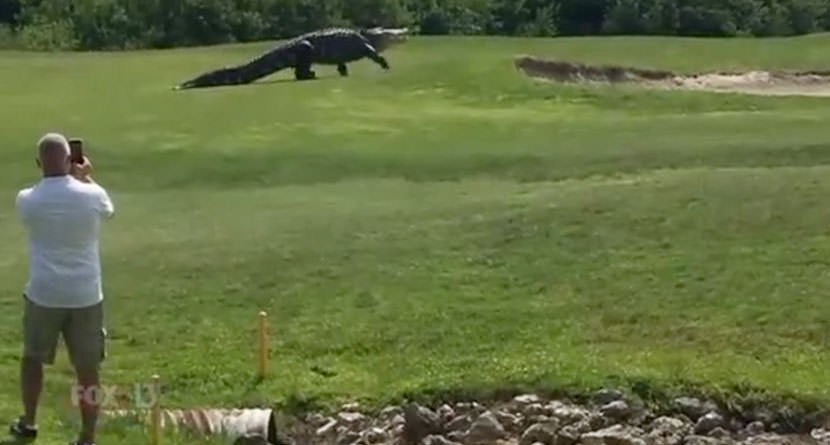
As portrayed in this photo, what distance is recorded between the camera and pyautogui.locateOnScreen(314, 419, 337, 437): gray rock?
428 inches

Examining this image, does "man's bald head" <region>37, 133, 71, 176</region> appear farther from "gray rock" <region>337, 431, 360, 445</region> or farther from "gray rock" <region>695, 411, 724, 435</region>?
"gray rock" <region>695, 411, 724, 435</region>

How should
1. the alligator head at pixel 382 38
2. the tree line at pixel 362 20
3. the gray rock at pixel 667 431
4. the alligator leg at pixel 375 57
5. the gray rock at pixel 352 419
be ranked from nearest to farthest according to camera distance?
the gray rock at pixel 667 431 < the gray rock at pixel 352 419 < the alligator leg at pixel 375 57 < the alligator head at pixel 382 38 < the tree line at pixel 362 20

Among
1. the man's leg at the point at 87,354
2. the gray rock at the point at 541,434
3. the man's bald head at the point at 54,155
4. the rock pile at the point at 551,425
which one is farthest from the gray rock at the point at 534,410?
the man's bald head at the point at 54,155

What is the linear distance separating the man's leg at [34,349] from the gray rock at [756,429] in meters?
4.29

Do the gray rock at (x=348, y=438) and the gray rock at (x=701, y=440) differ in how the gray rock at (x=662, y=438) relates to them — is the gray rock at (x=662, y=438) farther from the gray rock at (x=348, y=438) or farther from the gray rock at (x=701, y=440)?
the gray rock at (x=348, y=438)

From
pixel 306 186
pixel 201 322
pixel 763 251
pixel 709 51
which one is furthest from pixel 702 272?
pixel 709 51

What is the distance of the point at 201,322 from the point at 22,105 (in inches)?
720

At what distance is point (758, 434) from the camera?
1079cm

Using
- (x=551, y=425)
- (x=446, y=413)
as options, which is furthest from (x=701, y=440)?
(x=446, y=413)

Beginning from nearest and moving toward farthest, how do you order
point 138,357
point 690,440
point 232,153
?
point 690,440, point 138,357, point 232,153

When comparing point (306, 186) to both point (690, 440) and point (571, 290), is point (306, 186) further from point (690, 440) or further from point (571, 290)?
point (690, 440)

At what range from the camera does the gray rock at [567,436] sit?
1069 cm

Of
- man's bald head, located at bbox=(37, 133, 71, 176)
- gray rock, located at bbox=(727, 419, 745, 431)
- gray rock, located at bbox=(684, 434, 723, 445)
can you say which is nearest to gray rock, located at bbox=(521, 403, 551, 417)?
gray rock, located at bbox=(684, 434, 723, 445)

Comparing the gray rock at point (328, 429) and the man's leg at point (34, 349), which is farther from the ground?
the man's leg at point (34, 349)
